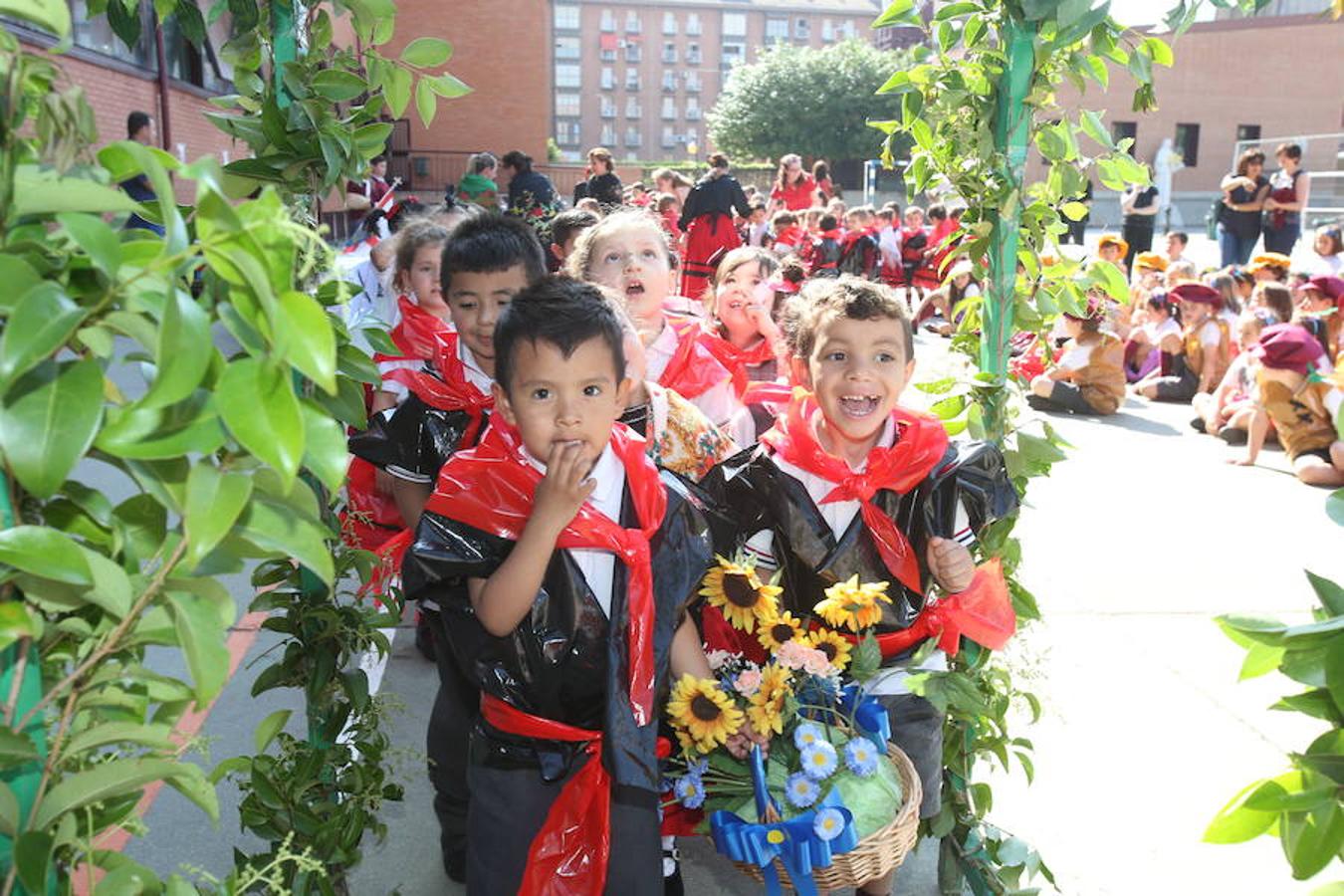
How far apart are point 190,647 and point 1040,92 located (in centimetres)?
207

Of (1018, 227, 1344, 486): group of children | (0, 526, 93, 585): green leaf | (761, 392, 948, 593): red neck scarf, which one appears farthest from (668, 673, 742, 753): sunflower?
(1018, 227, 1344, 486): group of children

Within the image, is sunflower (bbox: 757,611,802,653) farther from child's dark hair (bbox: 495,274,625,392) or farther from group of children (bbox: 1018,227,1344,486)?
group of children (bbox: 1018,227,1344,486)

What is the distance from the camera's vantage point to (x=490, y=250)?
10.0 ft

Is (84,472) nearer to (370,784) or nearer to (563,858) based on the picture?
(370,784)

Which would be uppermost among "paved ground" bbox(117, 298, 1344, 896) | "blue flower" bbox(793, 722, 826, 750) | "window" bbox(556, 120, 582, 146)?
"window" bbox(556, 120, 582, 146)

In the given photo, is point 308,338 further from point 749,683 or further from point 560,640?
point 749,683

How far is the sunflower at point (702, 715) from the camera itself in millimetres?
2025

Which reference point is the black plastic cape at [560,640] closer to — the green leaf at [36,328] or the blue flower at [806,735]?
the blue flower at [806,735]

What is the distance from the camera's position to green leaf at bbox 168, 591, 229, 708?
0.85 meters

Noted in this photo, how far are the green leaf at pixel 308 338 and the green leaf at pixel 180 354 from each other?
0.17 ft

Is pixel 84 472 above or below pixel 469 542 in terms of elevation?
below

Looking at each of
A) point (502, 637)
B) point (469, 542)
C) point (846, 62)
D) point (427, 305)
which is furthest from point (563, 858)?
point (846, 62)

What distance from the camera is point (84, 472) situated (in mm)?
5707

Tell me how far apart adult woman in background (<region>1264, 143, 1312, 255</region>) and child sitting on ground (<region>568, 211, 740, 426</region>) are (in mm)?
11784
